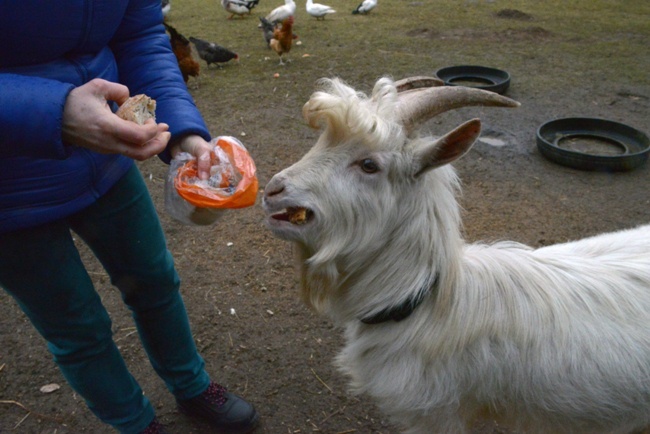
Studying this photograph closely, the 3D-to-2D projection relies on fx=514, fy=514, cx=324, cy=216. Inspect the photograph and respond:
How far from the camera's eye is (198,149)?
6.24ft

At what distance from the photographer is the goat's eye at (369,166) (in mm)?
1908

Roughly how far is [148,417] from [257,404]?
67 cm

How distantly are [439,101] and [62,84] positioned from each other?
3.97 feet

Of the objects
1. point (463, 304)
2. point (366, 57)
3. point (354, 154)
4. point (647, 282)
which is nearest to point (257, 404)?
point (463, 304)

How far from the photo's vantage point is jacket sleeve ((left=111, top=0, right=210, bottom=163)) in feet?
6.27

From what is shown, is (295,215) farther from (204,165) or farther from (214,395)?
(214,395)

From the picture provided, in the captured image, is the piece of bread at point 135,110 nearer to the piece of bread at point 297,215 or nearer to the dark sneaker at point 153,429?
the piece of bread at point 297,215

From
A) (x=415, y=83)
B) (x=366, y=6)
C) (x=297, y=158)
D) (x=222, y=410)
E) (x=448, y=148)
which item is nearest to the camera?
(x=448, y=148)

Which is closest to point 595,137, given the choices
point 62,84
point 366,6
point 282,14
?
point 62,84

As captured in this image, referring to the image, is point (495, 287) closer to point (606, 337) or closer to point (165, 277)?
point (606, 337)

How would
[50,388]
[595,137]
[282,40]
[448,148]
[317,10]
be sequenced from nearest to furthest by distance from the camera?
[448,148]
[50,388]
[595,137]
[282,40]
[317,10]

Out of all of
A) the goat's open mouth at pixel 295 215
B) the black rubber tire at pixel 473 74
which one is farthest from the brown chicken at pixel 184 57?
the goat's open mouth at pixel 295 215

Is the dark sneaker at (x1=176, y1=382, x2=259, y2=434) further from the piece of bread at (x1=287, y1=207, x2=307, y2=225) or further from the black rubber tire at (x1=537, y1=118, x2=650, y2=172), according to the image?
the black rubber tire at (x1=537, y1=118, x2=650, y2=172)

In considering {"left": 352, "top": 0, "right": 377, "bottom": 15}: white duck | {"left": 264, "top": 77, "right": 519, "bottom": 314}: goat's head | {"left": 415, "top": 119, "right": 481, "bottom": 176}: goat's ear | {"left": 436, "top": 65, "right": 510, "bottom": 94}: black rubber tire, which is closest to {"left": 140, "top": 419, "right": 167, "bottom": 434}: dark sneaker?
{"left": 264, "top": 77, "right": 519, "bottom": 314}: goat's head
